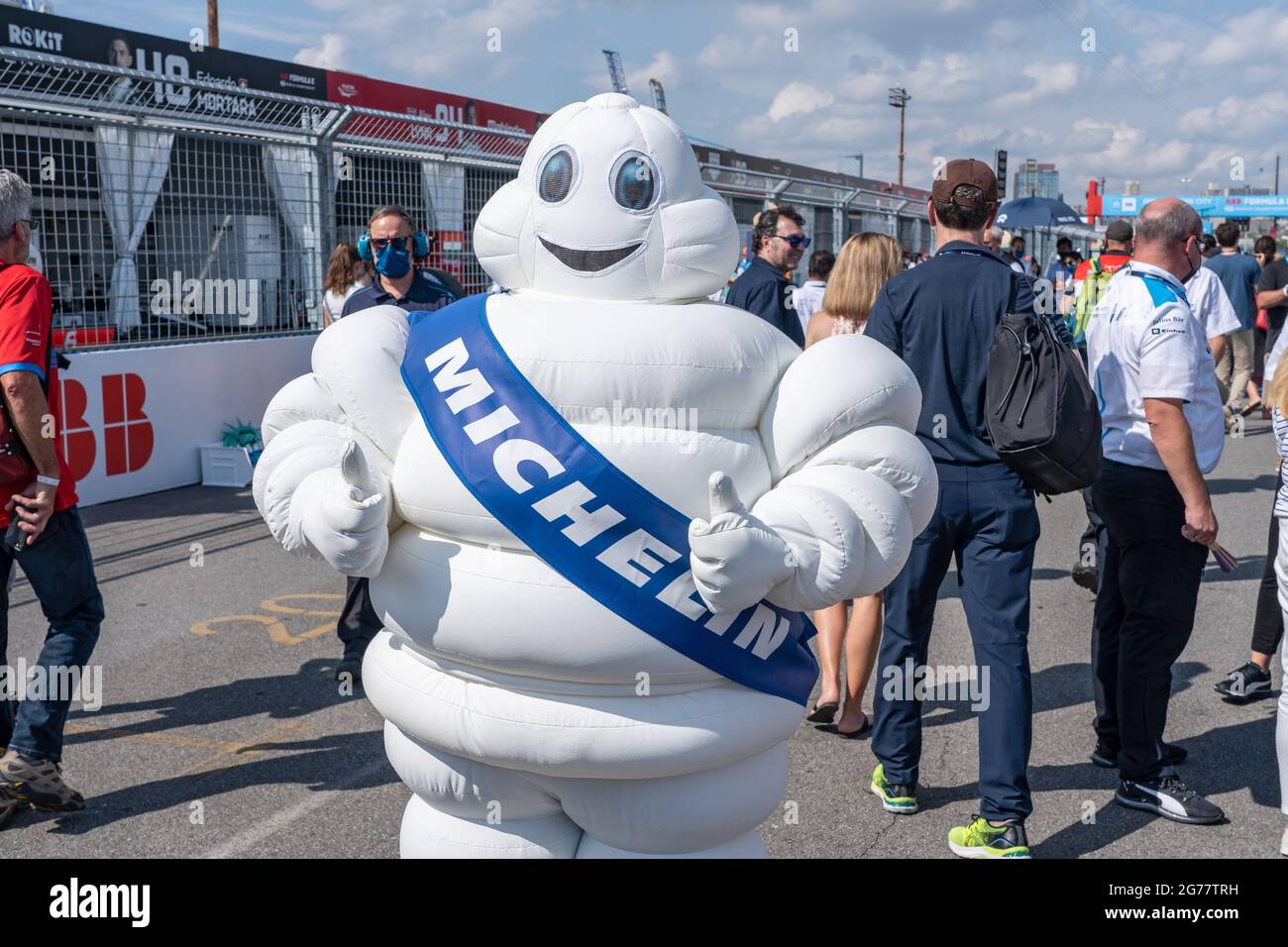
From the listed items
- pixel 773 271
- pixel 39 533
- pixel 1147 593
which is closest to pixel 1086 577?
pixel 773 271

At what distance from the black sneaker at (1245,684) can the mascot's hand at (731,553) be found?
3603mm

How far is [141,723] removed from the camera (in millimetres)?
4637

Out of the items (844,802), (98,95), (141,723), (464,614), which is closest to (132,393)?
(98,95)

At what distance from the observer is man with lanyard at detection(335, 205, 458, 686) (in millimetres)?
4891

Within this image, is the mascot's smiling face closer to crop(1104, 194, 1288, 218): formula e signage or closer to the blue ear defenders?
the blue ear defenders

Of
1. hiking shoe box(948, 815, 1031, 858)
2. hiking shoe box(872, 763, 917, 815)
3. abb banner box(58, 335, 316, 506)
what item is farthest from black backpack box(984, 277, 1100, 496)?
abb banner box(58, 335, 316, 506)

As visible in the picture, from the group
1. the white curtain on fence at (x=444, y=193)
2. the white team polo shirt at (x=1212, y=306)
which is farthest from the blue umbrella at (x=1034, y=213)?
the white team polo shirt at (x=1212, y=306)

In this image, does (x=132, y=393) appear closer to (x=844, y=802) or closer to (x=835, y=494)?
(x=844, y=802)

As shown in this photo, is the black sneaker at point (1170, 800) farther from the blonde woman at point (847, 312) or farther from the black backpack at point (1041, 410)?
the black backpack at point (1041, 410)

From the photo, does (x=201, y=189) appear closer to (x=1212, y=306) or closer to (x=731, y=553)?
(x=1212, y=306)

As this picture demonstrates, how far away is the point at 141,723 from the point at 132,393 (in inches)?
183

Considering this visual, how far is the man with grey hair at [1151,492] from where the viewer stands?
12.4 ft

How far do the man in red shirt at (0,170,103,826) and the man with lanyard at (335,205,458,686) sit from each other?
1.16 metres

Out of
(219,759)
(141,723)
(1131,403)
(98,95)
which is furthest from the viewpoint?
(98,95)
